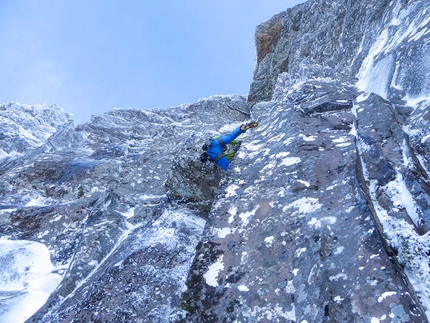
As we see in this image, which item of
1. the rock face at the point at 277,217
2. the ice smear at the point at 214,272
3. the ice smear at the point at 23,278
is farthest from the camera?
the ice smear at the point at 23,278

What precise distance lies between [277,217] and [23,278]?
8221mm

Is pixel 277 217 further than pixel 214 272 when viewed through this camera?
Yes

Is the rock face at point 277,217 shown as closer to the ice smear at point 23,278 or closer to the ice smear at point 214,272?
the ice smear at point 214,272

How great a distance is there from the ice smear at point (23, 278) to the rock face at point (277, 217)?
13 centimetres

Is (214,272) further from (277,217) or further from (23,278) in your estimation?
(23,278)

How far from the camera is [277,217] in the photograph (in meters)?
7.55

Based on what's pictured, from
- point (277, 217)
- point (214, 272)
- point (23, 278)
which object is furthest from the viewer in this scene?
point (23, 278)

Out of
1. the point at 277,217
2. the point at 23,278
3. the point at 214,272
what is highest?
the point at 277,217

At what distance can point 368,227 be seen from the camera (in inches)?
243

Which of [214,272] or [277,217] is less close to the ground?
[277,217]

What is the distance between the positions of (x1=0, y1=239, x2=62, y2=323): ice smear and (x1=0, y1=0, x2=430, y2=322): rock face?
13 cm

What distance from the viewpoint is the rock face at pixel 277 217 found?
230 inches

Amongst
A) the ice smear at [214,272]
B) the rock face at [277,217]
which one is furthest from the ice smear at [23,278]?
the ice smear at [214,272]

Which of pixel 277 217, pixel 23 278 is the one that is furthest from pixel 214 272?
pixel 23 278
